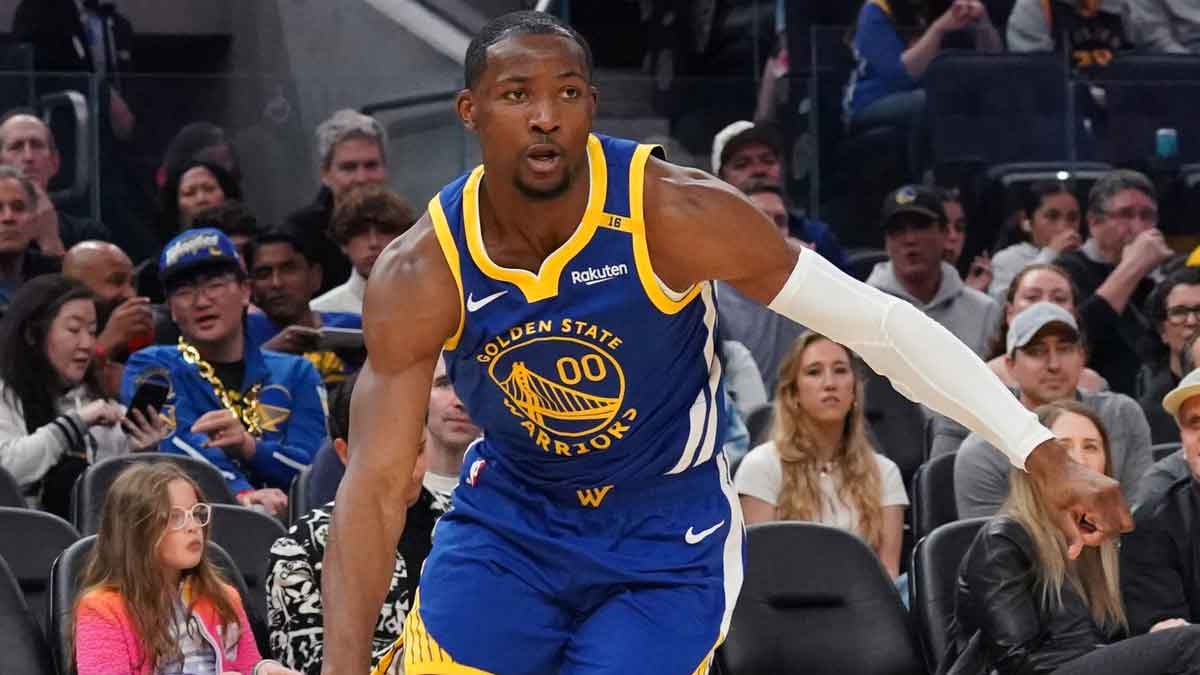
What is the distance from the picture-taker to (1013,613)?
5.70 m

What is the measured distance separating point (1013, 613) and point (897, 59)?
4580 millimetres

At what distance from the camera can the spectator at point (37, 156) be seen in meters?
8.35

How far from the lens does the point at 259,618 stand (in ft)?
19.0

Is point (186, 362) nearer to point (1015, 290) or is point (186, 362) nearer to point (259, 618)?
point (259, 618)

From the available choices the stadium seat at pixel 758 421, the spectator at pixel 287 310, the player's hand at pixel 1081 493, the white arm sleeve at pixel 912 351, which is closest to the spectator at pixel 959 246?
the stadium seat at pixel 758 421

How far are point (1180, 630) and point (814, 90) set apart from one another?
4.49 m

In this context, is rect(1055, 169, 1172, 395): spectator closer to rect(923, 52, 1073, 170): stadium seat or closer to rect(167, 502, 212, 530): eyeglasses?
rect(923, 52, 1073, 170): stadium seat

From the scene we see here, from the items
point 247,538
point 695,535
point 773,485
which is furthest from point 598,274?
point 773,485

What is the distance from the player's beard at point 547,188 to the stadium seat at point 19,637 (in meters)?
2.43

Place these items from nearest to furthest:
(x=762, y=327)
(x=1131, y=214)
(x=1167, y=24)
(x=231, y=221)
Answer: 1. (x=231, y=221)
2. (x=762, y=327)
3. (x=1131, y=214)
4. (x=1167, y=24)

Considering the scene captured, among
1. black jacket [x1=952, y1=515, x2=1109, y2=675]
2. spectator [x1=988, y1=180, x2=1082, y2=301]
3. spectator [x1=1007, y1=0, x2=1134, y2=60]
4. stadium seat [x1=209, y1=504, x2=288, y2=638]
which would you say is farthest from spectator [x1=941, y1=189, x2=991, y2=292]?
stadium seat [x1=209, y1=504, x2=288, y2=638]

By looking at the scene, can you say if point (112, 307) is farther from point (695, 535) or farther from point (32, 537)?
point (695, 535)

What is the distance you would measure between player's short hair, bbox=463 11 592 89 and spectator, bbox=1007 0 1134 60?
6645 mm

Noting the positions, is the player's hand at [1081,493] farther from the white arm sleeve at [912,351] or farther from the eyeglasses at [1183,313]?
the eyeglasses at [1183,313]
